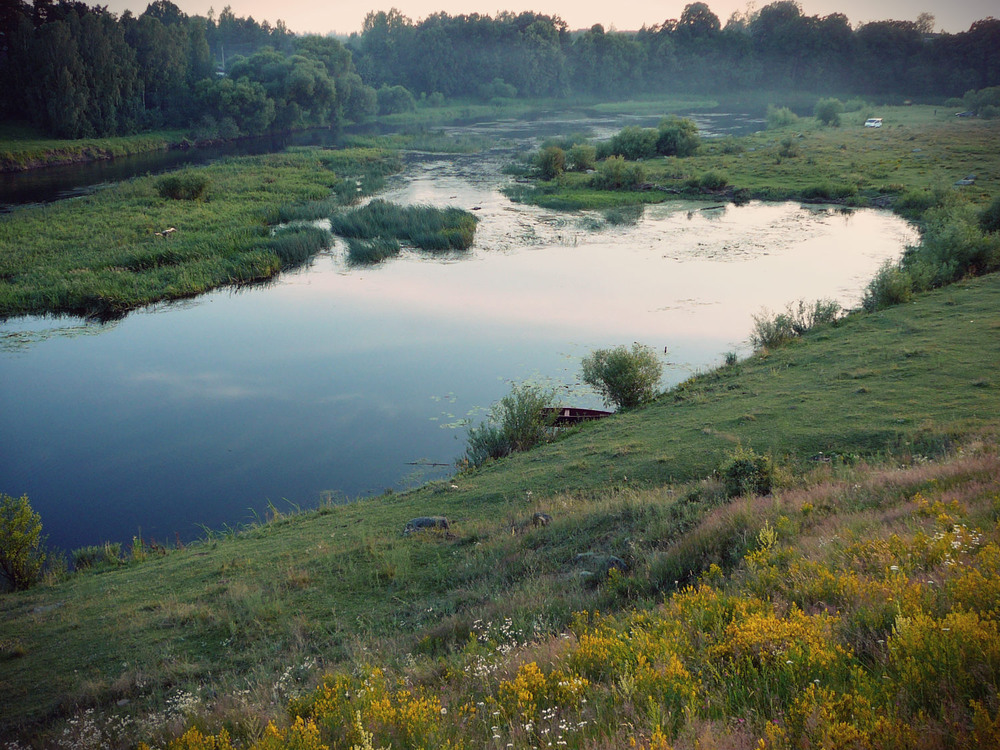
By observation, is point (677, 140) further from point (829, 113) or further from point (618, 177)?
point (829, 113)

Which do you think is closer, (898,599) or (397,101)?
(898,599)

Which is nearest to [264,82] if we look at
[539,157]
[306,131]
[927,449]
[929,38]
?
[306,131]

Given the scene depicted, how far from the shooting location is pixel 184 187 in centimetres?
4400

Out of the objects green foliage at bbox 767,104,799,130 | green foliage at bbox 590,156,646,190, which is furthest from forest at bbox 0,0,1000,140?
green foliage at bbox 590,156,646,190

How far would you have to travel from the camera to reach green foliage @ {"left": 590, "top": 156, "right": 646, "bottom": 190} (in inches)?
2000

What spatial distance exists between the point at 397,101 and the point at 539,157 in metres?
79.8

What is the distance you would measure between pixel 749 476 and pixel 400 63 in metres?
161

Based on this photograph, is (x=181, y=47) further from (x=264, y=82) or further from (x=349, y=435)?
(x=349, y=435)

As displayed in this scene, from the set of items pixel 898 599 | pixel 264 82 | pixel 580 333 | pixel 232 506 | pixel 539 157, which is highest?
pixel 264 82

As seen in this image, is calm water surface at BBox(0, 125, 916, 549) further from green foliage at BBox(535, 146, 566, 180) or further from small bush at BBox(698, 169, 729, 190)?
green foliage at BBox(535, 146, 566, 180)

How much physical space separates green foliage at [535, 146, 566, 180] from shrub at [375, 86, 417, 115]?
78013 mm

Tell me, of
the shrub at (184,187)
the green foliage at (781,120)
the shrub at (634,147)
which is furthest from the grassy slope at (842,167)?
the shrub at (184,187)

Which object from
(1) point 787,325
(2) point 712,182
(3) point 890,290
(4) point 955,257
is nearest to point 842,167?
(2) point 712,182

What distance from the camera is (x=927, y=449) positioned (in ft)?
34.0
